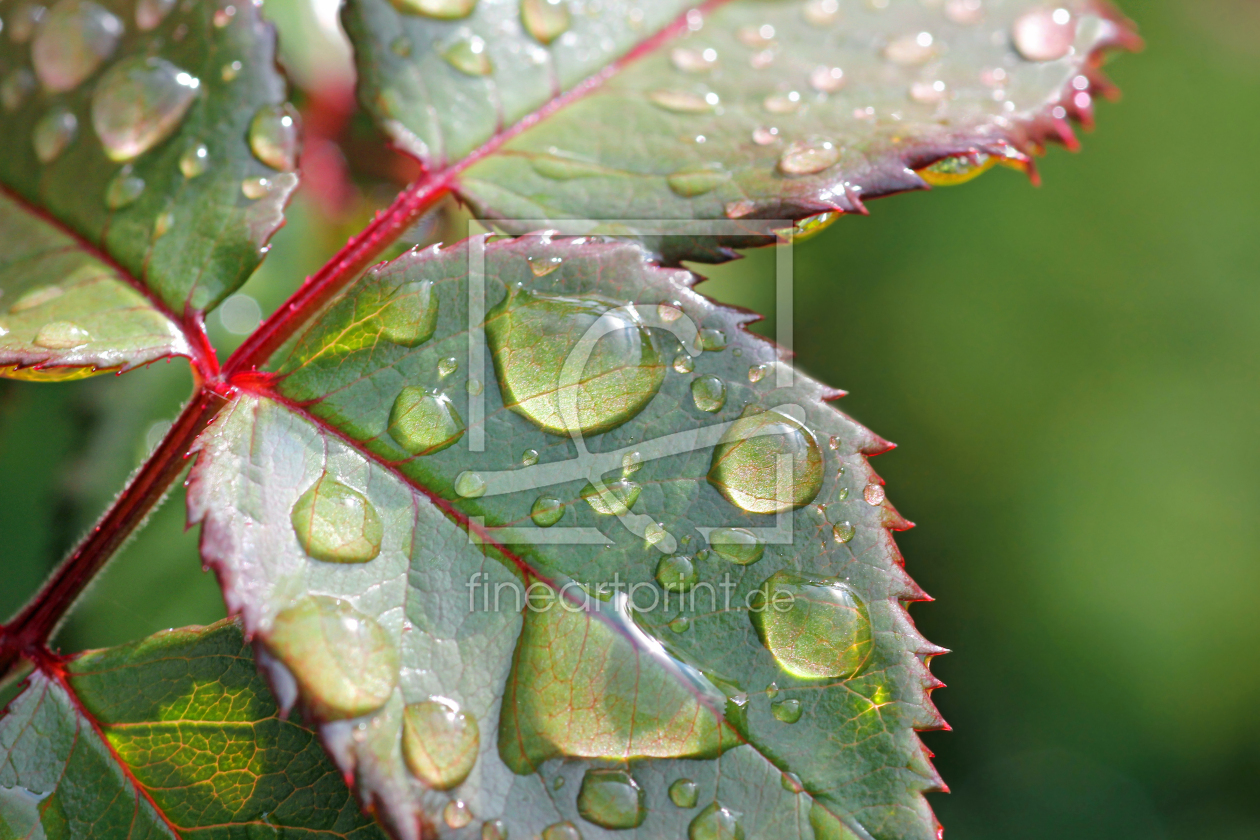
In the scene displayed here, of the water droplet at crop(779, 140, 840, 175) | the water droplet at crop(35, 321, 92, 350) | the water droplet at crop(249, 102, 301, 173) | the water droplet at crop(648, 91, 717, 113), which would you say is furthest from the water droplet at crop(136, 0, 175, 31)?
the water droplet at crop(779, 140, 840, 175)

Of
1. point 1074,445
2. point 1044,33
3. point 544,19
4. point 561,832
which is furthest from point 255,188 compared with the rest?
point 1074,445

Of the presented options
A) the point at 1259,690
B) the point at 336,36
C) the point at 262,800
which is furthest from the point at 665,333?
the point at 1259,690

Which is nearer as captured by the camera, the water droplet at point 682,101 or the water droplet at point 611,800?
the water droplet at point 611,800

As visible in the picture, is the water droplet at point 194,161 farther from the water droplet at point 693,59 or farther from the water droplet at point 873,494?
the water droplet at point 873,494

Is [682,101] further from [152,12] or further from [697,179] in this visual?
[152,12]

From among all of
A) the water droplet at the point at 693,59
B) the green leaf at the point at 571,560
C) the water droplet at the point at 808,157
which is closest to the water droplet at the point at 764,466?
the green leaf at the point at 571,560
